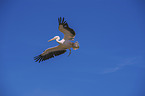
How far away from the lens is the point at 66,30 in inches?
513

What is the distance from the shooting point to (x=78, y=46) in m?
13.7

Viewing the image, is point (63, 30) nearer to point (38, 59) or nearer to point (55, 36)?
point (55, 36)

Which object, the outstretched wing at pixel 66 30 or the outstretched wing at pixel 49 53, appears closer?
the outstretched wing at pixel 66 30

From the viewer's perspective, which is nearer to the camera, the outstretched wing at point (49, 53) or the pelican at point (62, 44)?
the pelican at point (62, 44)

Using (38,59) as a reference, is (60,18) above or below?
above

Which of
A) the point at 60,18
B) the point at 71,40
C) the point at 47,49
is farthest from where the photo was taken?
the point at 47,49

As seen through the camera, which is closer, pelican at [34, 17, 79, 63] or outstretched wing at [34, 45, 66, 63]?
pelican at [34, 17, 79, 63]

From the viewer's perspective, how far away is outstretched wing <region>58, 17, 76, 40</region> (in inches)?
501

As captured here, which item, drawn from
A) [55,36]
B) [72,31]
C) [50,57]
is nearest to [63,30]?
[72,31]

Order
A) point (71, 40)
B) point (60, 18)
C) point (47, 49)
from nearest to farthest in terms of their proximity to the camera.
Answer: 1. point (60, 18)
2. point (71, 40)
3. point (47, 49)

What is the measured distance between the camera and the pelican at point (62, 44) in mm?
12892

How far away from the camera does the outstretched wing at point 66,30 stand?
41.8 ft

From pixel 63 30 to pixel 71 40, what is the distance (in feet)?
3.49

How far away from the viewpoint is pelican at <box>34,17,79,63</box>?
1289 centimetres
